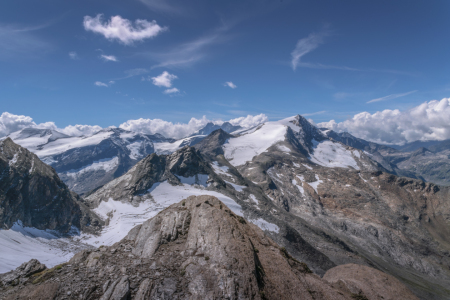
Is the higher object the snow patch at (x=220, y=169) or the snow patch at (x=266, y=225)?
the snow patch at (x=220, y=169)

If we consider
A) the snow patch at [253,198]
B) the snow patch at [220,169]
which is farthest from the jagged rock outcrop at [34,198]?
the snow patch at [220,169]

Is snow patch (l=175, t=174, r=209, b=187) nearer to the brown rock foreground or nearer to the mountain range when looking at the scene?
the mountain range

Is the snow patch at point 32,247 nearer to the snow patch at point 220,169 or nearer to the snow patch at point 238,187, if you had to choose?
the snow patch at point 238,187

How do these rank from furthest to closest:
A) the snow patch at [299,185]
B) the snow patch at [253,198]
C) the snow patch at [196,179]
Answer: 1. the snow patch at [299,185]
2. the snow patch at [196,179]
3. the snow patch at [253,198]

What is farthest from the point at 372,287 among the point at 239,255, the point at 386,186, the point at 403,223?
the point at 386,186

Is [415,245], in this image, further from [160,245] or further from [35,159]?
[35,159]

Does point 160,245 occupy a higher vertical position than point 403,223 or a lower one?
higher

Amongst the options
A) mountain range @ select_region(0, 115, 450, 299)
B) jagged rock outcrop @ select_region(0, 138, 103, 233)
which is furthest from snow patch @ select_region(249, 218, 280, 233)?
jagged rock outcrop @ select_region(0, 138, 103, 233)
